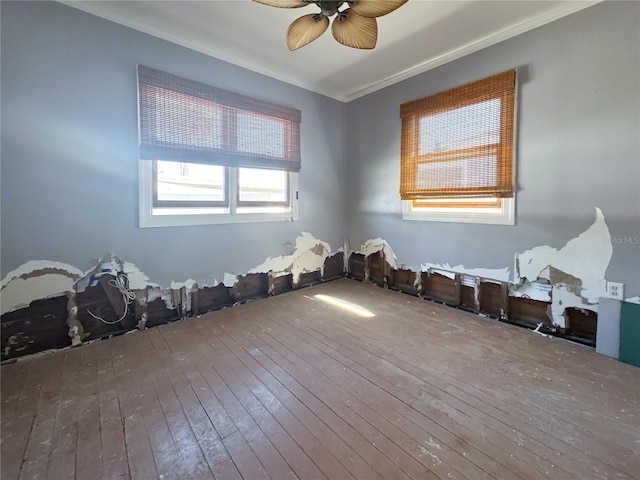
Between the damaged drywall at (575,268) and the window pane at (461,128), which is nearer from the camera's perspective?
the damaged drywall at (575,268)

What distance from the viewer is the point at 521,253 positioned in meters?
2.89

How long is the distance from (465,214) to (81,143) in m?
3.71

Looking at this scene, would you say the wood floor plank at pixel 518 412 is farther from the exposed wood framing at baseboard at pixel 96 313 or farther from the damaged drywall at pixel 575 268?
the exposed wood framing at baseboard at pixel 96 313

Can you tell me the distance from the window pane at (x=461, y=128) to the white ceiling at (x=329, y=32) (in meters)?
0.60

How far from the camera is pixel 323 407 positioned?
1.78m

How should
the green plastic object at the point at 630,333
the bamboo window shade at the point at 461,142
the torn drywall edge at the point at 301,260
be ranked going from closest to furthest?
the green plastic object at the point at 630,333, the bamboo window shade at the point at 461,142, the torn drywall edge at the point at 301,260

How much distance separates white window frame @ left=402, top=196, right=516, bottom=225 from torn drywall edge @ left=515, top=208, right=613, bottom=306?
43 centimetres

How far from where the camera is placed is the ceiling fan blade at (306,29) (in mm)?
2076

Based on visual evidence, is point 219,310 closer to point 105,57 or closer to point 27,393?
point 27,393

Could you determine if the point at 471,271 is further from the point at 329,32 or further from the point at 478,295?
the point at 329,32

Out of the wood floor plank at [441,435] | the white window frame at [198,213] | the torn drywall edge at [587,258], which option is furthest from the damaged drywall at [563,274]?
the white window frame at [198,213]

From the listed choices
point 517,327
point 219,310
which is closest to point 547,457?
point 517,327

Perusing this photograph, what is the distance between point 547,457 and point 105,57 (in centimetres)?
411

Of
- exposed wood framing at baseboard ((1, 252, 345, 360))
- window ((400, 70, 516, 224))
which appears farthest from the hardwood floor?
window ((400, 70, 516, 224))
